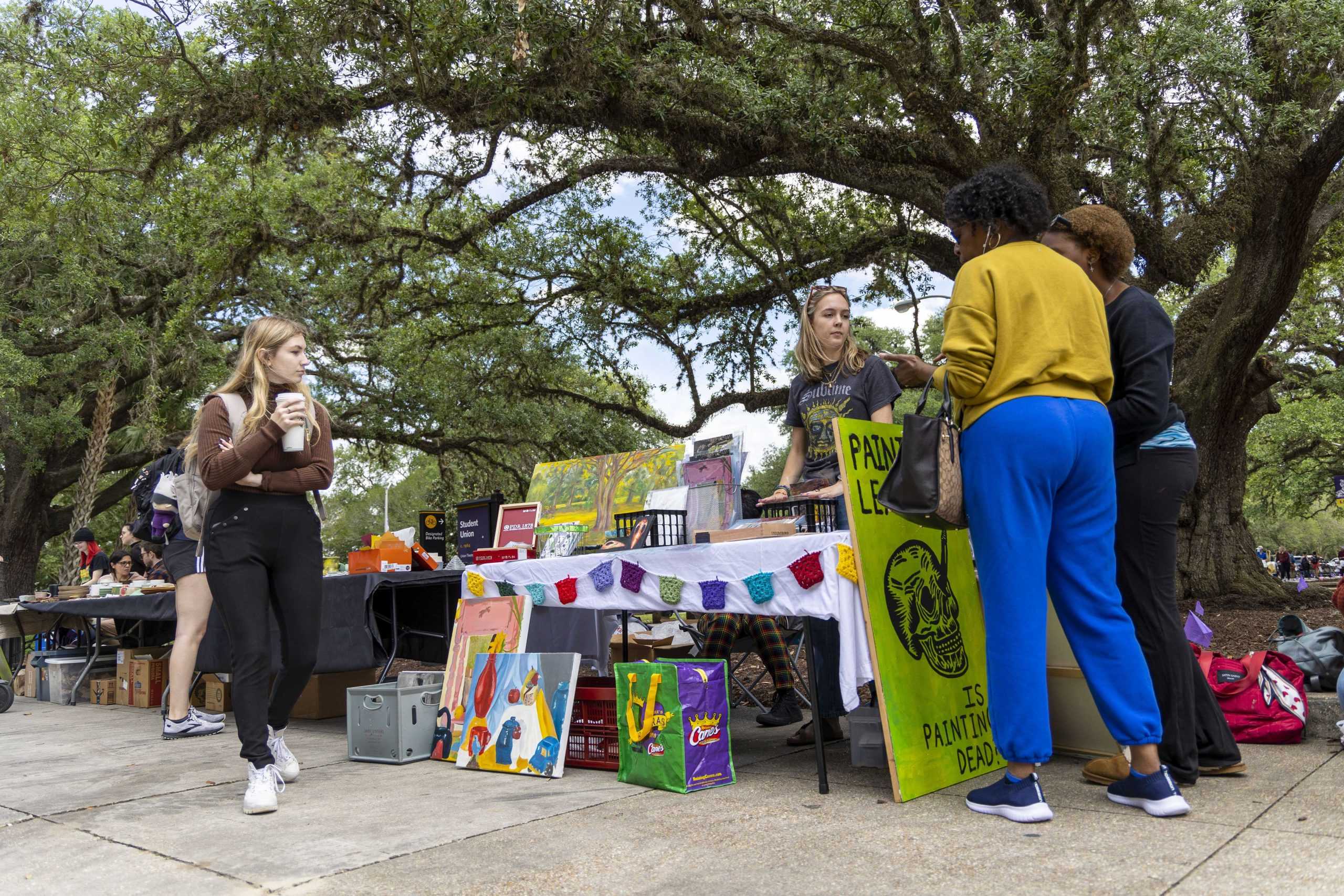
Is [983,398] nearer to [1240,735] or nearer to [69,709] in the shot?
[1240,735]

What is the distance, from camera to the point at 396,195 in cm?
1046

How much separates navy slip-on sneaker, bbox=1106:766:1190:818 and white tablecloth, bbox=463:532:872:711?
2.76 feet

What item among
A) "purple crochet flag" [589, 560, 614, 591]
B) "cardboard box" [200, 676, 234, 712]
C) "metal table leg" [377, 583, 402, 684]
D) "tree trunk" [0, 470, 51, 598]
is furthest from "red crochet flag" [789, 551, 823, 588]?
"tree trunk" [0, 470, 51, 598]

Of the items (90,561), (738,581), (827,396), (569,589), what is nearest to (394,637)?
(569,589)

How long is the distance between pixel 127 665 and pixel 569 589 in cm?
507

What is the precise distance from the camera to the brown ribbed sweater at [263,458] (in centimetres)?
341

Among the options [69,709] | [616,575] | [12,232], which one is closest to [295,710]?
[69,709]

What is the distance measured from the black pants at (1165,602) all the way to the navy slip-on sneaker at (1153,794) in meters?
0.27

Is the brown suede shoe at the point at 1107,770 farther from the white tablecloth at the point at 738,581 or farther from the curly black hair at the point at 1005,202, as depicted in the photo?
the curly black hair at the point at 1005,202

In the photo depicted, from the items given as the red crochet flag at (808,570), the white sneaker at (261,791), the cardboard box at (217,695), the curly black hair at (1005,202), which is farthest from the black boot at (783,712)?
the cardboard box at (217,695)

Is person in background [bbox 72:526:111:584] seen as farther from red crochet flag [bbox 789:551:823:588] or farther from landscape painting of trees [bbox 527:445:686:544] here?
red crochet flag [bbox 789:551:823:588]

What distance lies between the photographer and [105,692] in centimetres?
751

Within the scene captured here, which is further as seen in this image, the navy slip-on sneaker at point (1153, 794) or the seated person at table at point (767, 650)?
the seated person at table at point (767, 650)

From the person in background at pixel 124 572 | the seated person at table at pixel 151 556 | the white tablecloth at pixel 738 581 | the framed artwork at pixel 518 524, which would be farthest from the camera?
the seated person at table at pixel 151 556
